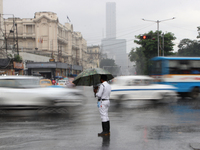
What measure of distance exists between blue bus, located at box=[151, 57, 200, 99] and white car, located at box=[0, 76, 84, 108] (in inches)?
311

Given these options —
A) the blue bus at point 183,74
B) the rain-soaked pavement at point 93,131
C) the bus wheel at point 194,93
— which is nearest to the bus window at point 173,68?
the blue bus at point 183,74

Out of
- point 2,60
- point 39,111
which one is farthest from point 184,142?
point 2,60

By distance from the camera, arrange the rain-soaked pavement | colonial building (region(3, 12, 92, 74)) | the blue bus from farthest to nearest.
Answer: colonial building (region(3, 12, 92, 74)) < the blue bus < the rain-soaked pavement

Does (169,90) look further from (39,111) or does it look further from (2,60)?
(2,60)

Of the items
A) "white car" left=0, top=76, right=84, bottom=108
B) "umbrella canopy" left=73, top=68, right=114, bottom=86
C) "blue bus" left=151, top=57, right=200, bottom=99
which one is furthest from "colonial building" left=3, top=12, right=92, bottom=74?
"umbrella canopy" left=73, top=68, right=114, bottom=86

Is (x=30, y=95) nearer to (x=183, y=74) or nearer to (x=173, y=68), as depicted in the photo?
(x=173, y=68)

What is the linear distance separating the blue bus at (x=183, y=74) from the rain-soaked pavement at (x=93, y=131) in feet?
20.5

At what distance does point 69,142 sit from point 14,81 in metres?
5.37

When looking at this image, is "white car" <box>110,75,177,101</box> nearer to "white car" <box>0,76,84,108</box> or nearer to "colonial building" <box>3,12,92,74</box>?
"white car" <box>0,76,84,108</box>

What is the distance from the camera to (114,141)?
19.7 ft

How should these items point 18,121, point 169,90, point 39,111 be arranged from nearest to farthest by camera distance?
point 18,121
point 39,111
point 169,90

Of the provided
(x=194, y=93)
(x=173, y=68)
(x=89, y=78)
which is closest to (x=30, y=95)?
(x=89, y=78)

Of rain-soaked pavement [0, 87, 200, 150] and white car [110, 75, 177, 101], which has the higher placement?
white car [110, 75, 177, 101]

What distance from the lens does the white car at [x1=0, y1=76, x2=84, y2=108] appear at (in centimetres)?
993
